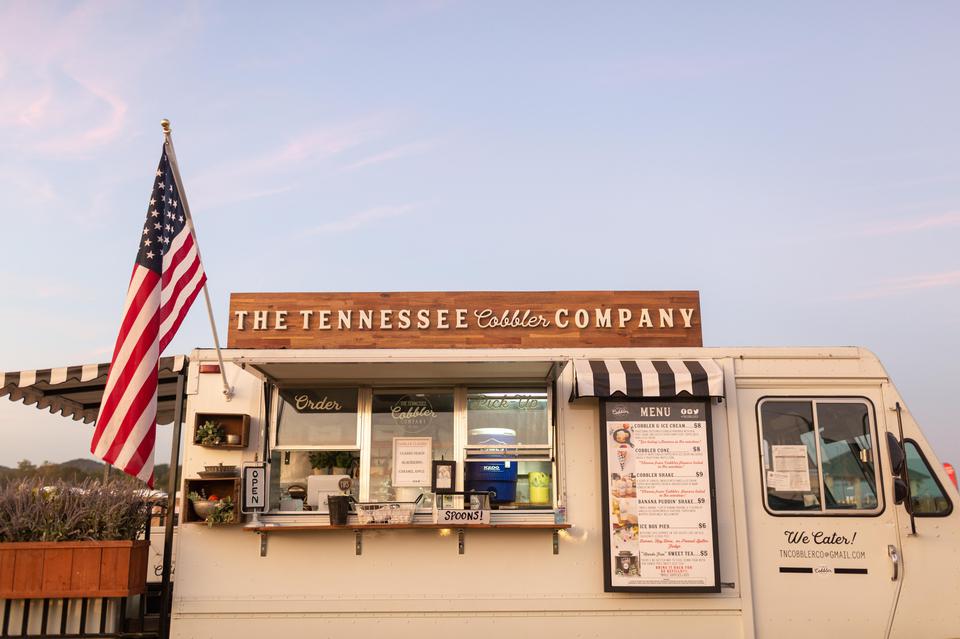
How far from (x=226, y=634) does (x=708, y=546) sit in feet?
12.7

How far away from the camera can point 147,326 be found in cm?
655

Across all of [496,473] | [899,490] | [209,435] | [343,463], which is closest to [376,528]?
[343,463]

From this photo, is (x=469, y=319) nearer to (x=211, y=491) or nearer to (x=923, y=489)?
(x=211, y=491)

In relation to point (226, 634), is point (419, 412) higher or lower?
higher

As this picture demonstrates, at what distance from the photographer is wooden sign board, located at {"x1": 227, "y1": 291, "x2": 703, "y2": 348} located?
7.70 meters

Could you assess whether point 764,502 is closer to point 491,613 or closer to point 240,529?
point 491,613

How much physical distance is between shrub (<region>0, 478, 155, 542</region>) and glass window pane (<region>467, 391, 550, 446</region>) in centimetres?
287

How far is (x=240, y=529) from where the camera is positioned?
6695 mm

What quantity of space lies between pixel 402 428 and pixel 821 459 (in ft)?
11.4

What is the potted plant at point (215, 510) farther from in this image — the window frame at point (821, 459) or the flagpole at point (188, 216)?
the window frame at point (821, 459)

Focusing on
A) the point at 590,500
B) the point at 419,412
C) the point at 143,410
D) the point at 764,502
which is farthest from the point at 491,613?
the point at 143,410

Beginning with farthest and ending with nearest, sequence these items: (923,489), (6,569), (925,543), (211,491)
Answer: (211,491), (923,489), (925,543), (6,569)

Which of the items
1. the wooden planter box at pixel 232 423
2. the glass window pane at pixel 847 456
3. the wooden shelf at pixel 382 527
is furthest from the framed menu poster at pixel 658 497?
the wooden planter box at pixel 232 423

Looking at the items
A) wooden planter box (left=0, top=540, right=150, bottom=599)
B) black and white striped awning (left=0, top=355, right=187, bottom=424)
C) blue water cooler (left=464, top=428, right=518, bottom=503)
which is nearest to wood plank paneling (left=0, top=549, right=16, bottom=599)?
wooden planter box (left=0, top=540, right=150, bottom=599)
